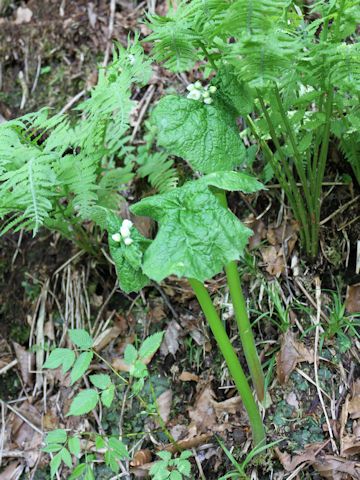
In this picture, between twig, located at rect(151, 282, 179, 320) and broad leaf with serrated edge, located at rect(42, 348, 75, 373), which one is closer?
broad leaf with serrated edge, located at rect(42, 348, 75, 373)

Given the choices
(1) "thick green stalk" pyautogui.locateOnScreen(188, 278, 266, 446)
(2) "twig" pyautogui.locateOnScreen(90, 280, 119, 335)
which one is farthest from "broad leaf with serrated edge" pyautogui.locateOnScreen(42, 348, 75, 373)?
(2) "twig" pyautogui.locateOnScreen(90, 280, 119, 335)

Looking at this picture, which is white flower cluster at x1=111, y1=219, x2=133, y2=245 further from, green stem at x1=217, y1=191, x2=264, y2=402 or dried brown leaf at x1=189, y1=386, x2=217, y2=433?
dried brown leaf at x1=189, y1=386, x2=217, y2=433

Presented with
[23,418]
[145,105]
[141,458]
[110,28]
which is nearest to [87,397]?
[141,458]

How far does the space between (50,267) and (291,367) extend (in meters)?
1.54

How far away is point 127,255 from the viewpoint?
1.46 meters

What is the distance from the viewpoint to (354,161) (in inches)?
83.0

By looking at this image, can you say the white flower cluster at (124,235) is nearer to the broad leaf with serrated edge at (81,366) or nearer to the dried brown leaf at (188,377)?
the broad leaf with serrated edge at (81,366)

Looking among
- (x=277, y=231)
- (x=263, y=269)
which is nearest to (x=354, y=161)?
(x=277, y=231)

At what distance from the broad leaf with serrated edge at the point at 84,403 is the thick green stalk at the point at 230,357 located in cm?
55

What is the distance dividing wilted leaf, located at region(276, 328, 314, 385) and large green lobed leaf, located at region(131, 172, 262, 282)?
86 cm

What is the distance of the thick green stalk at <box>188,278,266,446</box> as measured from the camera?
5.37 feet

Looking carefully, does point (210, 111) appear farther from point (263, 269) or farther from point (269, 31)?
point (263, 269)

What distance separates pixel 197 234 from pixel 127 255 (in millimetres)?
241

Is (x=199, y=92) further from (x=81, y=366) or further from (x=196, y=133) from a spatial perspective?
(x=81, y=366)
